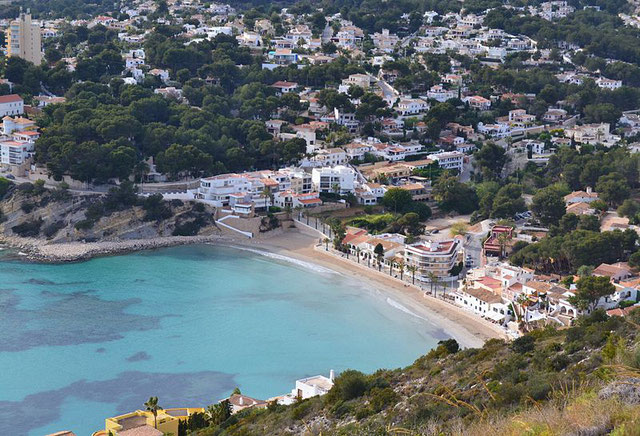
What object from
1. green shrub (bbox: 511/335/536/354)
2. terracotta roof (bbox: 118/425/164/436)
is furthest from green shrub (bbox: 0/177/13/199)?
green shrub (bbox: 511/335/536/354)

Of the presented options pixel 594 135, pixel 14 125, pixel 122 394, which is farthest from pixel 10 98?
pixel 594 135

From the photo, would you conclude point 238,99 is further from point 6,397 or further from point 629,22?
point 629,22

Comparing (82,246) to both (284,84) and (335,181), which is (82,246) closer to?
(335,181)

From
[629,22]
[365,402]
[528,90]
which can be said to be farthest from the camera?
[629,22]

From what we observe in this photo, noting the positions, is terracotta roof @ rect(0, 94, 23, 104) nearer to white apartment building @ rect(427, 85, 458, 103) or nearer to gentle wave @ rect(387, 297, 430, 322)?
white apartment building @ rect(427, 85, 458, 103)

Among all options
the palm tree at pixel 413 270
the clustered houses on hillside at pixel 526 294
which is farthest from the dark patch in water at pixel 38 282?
the clustered houses on hillside at pixel 526 294

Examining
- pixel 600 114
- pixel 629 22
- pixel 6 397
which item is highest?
pixel 629 22

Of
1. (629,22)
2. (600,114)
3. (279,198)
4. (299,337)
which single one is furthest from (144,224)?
(629,22)
